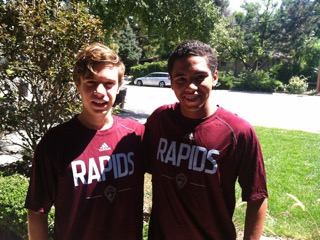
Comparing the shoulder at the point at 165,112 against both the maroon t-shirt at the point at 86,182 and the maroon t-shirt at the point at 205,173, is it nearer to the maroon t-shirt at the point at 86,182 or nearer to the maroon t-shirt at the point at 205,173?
the maroon t-shirt at the point at 205,173

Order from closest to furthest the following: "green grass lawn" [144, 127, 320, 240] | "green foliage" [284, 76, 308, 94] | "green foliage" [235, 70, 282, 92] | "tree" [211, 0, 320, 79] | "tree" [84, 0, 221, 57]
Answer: "green grass lawn" [144, 127, 320, 240]
"tree" [84, 0, 221, 57]
"green foliage" [284, 76, 308, 94]
"green foliage" [235, 70, 282, 92]
"tree" [211, 0, 320, 79]

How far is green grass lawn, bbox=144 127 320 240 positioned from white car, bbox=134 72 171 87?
74.5ft

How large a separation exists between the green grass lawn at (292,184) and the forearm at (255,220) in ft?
3.42

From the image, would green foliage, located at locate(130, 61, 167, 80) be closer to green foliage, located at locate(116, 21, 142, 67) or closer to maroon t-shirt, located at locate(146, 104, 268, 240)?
green foliage, located at locate(116, 21, 142, 67)

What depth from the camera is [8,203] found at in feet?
11.1

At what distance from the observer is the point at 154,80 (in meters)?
33.5

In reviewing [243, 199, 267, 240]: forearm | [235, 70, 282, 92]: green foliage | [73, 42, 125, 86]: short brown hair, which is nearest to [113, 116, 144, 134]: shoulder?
[73, 42, 125, 86]: short brown hair

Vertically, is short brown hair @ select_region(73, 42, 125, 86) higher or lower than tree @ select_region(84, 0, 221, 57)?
lower

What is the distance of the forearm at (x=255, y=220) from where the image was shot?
181 centimetres

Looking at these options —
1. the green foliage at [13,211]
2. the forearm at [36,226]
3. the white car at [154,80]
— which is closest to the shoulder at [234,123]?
the forearm at [36,226]

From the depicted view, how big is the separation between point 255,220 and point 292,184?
4.48 meters

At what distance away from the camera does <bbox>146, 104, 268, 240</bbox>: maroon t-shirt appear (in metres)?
1.80

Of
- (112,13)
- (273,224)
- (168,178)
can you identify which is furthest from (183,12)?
(168,178)

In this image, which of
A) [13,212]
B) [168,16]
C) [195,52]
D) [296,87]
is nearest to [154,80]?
[296,87]
